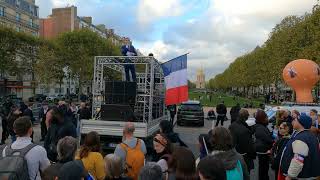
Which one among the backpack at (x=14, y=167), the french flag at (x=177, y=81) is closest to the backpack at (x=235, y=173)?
the backpack at (x=14, y=167)

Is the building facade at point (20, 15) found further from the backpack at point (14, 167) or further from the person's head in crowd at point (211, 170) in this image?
the person's head in crowd at point (211, 170)

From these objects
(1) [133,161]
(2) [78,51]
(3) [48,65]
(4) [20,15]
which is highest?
(4) [20,15]

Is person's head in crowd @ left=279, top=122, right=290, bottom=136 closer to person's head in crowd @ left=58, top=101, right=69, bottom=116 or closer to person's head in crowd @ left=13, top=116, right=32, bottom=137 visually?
person's head in crowd @ left=58, top=101, right=69, bottom=116

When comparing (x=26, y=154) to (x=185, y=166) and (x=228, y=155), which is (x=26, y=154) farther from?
(x=228, y=155)

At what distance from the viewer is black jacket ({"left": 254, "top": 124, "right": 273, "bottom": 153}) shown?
809 centimetres

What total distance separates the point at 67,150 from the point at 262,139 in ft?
14.6

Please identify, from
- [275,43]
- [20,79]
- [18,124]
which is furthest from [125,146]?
[20,79]

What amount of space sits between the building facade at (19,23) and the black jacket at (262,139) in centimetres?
5649

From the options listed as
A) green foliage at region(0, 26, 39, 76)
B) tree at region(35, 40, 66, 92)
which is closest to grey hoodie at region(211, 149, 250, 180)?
green foliage at region(0, 26, 39, 76)

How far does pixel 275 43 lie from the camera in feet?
163

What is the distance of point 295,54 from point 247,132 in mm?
39371

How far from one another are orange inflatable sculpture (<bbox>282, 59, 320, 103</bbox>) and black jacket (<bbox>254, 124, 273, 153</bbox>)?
59.0ft

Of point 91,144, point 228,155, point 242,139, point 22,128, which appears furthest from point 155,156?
point 242,139

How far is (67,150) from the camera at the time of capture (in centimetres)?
482
